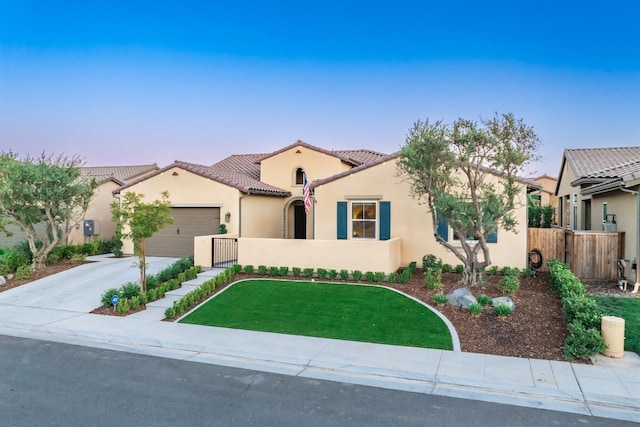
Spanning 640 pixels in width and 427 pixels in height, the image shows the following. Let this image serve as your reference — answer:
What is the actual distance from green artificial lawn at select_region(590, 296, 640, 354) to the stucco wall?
366 centimetres

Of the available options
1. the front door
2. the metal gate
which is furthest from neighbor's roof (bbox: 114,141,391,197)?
the metal gate

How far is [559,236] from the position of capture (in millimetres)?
13539

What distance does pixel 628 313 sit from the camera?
344 inches

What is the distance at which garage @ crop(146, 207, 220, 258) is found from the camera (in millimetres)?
16703

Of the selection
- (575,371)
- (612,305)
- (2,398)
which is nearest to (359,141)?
(612,305)

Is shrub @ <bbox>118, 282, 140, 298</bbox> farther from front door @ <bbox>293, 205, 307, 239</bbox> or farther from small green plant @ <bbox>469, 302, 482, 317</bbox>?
front door @ <bbox>293, 205, 307, 239</bbox>

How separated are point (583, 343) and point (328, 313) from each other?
5.06 m

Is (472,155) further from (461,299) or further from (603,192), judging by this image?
(603,192)

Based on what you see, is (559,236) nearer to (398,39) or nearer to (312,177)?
(398,39)

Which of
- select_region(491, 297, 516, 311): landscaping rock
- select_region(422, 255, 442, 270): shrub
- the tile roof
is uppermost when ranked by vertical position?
the tile roof

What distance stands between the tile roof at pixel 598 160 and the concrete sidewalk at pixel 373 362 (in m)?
11.8

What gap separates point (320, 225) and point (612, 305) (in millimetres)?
9238

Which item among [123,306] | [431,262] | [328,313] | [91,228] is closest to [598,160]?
[431,262]

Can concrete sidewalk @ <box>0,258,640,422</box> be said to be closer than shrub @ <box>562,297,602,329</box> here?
Yes
